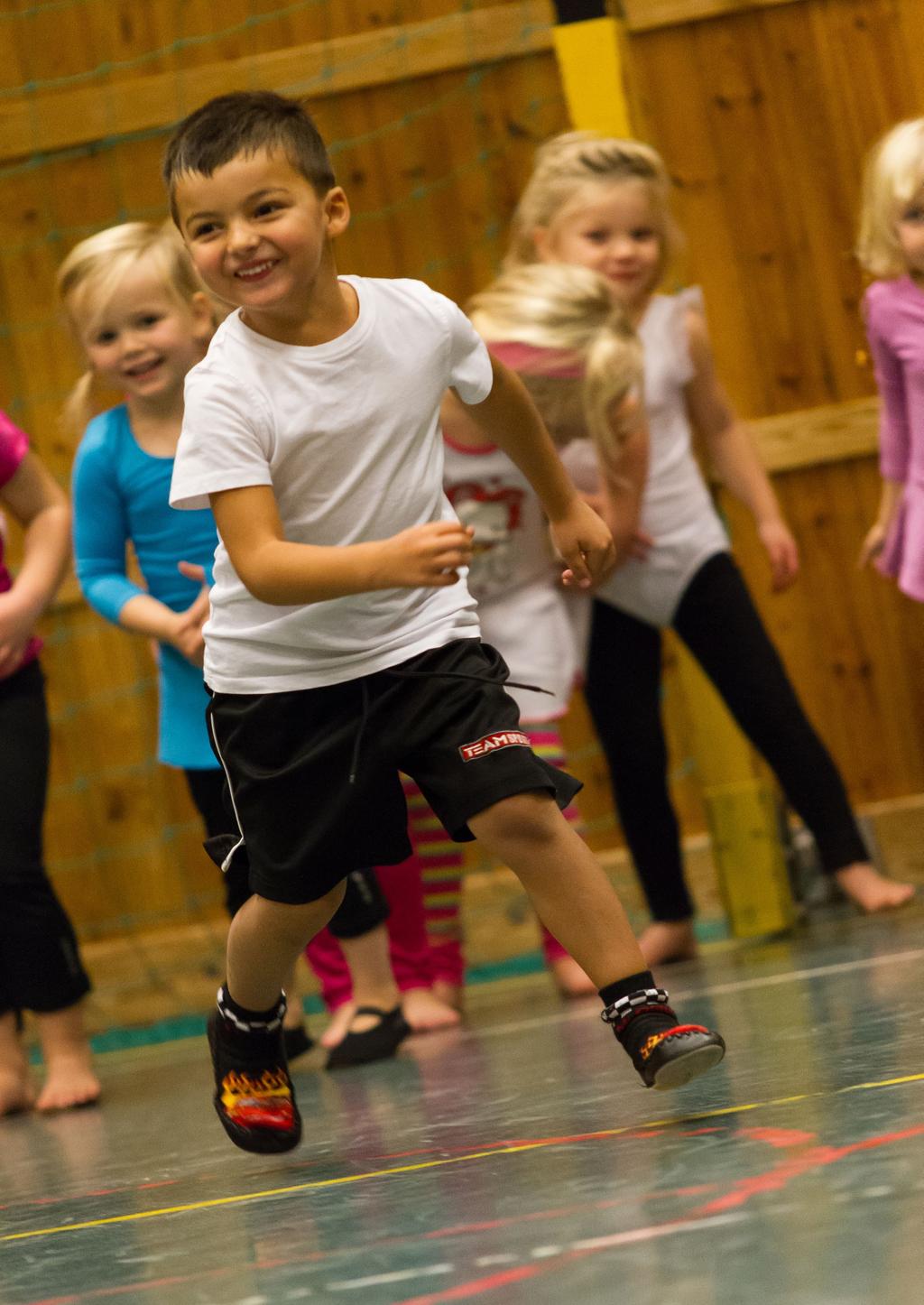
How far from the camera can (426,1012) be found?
2832 millimetres

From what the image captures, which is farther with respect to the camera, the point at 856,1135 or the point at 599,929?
the point at 599,929

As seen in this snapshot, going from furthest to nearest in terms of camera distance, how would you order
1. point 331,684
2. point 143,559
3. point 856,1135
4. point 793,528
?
1. point 793,528
2. point 143,559
3. point 331,684
4. point 856,1135

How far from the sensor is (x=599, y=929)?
1659 millimetres

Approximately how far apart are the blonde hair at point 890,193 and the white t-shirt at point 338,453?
3.98ft

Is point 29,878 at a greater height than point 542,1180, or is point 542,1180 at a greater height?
point 542,1180

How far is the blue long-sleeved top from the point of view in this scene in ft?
8.74

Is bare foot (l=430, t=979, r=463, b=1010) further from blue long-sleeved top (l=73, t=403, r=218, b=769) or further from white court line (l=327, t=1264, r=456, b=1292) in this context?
white court line (l=327, t=1264, r=456, b=1292)

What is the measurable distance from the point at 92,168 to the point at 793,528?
1.54 m

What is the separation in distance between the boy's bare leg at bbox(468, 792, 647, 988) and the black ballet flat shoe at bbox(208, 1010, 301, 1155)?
1.12 feet

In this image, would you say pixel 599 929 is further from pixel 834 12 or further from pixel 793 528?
pixel 834 12

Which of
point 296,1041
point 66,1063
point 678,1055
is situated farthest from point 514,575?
point 678,1055

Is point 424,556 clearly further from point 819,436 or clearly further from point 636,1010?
point 819,436

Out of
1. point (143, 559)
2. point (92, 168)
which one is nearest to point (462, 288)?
point (92, 168)

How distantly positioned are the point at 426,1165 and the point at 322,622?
0.50m
